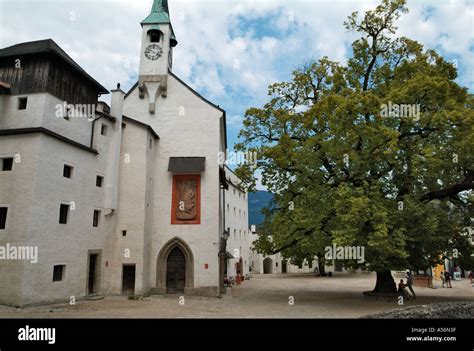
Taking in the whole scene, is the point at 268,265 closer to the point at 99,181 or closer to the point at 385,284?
the point at 385,284

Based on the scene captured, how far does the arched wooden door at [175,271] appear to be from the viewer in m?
25.1

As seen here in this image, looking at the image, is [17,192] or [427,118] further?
[427,118]

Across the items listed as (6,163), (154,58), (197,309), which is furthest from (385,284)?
(154,58)

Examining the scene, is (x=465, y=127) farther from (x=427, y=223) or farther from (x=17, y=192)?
(x=17, y=192)

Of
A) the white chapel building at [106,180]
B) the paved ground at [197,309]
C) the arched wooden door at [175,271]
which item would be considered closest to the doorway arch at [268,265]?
the white chapel building at [106,180]

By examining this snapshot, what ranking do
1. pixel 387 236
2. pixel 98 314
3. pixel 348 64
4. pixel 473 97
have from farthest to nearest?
pixel 348 64
pixel 473 97
pixel 387 236
pixel 98 314

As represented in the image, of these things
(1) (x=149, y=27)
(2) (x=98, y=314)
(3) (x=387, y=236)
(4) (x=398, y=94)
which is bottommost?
(2) (x=98, y=314)

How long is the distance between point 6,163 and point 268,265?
52.0 metres

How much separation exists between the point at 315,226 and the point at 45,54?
1760 cm

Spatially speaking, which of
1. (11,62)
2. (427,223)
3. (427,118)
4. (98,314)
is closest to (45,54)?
(11,62)

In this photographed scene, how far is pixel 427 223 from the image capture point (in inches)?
749

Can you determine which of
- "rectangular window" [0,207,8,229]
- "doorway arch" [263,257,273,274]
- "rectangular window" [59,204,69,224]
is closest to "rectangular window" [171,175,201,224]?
"rectangular window" [59,204,69,224]

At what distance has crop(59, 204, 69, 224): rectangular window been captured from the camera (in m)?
20.1

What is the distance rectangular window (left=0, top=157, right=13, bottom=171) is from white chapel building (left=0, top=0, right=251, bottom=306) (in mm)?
82
